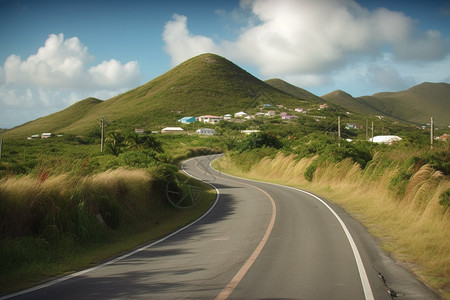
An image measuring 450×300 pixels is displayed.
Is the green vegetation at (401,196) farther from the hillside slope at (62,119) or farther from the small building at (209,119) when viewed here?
the hillside slope at (62,119)

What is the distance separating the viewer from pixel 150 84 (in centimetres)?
18050

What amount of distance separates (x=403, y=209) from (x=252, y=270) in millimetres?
8844

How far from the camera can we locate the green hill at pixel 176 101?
131 metres

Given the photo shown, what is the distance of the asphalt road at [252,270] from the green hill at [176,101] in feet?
353

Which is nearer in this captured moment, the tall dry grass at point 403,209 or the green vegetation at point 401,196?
the tall dry grass at point 403,209

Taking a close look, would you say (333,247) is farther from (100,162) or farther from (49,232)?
(100,162)

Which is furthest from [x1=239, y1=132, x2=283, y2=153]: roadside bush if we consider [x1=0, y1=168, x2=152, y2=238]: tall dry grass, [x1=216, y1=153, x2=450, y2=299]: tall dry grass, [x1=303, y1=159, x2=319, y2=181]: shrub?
[x1=0, y1=168, x2=152, y2=238]: tall dry grass

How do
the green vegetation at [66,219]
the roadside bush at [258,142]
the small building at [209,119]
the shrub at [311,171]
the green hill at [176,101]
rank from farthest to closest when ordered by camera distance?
1. the green hill at [176,101]
2. the small building at [209,119]
3. the roadside bush at [258,142]
4. the shrub at [311,171]
5. the green vegetation at [66,219]

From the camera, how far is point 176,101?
14612 cm

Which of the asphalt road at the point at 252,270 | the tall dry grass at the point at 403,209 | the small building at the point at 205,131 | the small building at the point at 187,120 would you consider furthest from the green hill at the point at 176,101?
the asphalt road at the point at 252,270

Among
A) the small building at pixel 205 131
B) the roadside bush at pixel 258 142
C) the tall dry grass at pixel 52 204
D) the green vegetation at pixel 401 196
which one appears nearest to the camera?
the green vegetation at pixel 401 196

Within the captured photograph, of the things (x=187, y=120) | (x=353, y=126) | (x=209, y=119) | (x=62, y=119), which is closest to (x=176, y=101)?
(x=187, y=120)

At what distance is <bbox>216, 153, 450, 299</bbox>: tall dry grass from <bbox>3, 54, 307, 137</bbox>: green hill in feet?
314

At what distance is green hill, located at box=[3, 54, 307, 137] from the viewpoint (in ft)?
431
